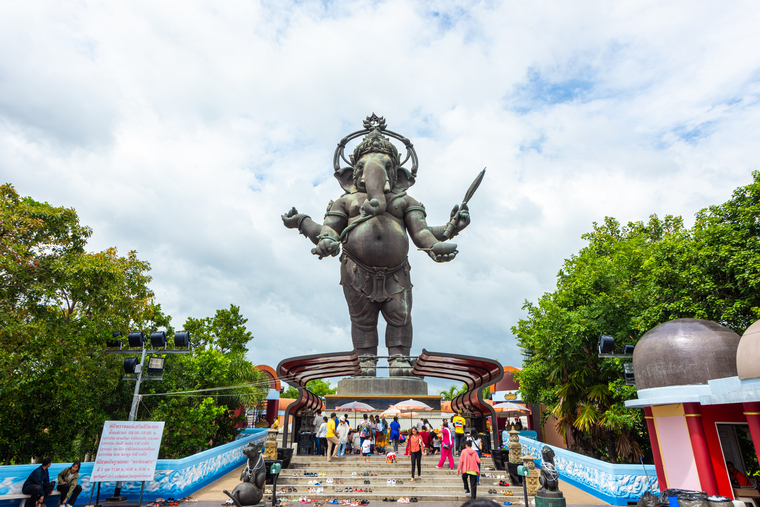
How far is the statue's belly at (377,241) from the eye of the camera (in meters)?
15.0

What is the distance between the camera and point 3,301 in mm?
9812

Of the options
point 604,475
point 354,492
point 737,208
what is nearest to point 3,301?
point 354,492

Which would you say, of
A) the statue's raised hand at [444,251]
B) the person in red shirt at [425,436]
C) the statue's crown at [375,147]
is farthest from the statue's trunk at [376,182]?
the person in red shirt at [425,436]

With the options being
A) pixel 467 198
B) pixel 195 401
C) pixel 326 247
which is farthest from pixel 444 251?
pixel 195 401

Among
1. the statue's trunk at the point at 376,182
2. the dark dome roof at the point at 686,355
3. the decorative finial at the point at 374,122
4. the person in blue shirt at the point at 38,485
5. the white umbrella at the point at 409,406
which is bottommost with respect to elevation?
the person in blue shirt at the point at 38,485

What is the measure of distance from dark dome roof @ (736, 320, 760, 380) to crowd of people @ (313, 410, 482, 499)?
4692 millimetres

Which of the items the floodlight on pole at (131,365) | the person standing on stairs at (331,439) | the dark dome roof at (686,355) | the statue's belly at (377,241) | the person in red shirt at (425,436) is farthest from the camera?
the statue's belly at (377,241)

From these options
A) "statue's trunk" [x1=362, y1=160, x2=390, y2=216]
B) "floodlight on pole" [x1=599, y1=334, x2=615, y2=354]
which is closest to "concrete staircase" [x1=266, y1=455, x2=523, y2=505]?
"floodlight on pole" [x1=599, y1=334, x2=615, y2=354]

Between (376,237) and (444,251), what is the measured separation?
8.62 ft

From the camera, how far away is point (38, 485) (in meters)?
7.64

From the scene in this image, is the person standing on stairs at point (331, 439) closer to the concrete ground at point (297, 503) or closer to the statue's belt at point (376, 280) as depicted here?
the concrete ground at point (297, 503)

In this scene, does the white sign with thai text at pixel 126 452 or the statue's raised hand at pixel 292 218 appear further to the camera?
the statue's raised hand at pixel 292 218

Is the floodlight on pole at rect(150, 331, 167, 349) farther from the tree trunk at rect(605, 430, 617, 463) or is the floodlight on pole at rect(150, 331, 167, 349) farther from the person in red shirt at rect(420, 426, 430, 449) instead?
the tree trunk at rect(605, 430, 617, 463)

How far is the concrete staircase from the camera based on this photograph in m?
9.01
